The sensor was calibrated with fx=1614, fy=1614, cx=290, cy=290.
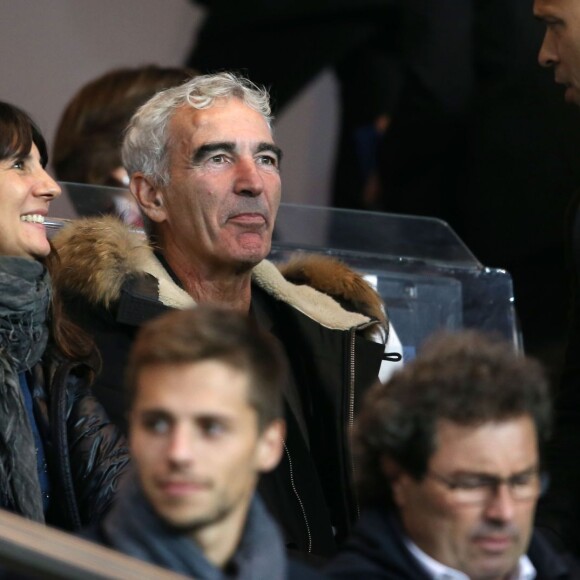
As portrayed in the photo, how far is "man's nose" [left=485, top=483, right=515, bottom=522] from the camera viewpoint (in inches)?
79.4

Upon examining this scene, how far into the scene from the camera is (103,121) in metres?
4.10

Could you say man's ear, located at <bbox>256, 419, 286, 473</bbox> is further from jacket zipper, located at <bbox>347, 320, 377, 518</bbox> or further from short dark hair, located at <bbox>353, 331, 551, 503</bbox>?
jacket zipper, located at <bbox>347, 320, 377, 518</bbox>

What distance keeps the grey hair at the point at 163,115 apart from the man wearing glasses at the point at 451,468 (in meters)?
1.38

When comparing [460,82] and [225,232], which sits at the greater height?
[460,82]

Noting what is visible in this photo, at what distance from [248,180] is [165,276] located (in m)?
0.28

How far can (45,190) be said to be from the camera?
2.93 metres

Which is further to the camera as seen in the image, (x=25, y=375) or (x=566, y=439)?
(x=566, y=439)

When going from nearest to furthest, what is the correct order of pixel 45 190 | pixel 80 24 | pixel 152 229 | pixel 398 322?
1. pixel 45 190
2. pixel 152 229
3. pixel 398 322
4. pixel 80 24

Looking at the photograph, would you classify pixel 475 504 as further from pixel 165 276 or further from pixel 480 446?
pixel 165 276

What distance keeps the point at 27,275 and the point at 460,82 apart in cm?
191

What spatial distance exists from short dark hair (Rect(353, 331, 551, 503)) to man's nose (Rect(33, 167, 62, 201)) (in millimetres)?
1002

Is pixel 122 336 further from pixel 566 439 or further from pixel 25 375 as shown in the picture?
pixel 566 439

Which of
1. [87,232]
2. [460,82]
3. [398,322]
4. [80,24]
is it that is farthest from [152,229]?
[80,24]

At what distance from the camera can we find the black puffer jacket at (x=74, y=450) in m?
2.71
